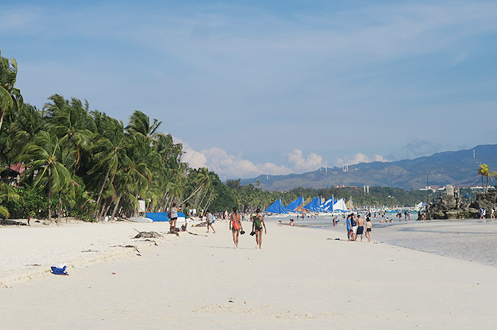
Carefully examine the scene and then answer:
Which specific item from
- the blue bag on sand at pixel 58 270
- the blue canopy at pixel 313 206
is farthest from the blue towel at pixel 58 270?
the blue canopy at pixel 313 206

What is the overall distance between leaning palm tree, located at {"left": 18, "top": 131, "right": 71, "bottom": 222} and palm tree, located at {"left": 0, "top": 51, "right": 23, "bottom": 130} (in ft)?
10.2

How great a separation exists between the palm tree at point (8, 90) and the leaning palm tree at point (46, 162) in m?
3.12

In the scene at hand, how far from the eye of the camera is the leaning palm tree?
3362 centimetres

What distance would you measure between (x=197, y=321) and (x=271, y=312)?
1.33 m

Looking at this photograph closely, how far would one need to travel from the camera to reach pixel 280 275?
11242 mm

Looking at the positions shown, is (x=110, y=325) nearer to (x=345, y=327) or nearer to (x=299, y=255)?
(x=345, y=327)

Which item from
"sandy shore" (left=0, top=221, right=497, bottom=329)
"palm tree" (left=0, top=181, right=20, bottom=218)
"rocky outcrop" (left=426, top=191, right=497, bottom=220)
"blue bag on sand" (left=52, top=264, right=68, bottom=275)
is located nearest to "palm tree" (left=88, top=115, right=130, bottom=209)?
"palm tree" (left=0, top=181, right=20, bottom=218)

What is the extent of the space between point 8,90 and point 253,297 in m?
30.1

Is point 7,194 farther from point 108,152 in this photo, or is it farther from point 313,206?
point 313,206

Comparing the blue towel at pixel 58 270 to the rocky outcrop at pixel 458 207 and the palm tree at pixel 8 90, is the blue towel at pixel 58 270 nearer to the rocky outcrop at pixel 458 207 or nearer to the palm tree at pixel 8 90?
the palm tree at pixel 8 90

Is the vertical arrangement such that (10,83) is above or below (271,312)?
above

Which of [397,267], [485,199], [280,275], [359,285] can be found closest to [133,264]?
[280,275]

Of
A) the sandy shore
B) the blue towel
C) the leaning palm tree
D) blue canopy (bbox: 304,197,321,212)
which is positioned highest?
the leaning palm tree

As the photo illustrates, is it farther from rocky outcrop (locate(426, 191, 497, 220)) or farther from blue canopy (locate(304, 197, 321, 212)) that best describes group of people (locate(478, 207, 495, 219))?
blue canopy (locate(304, 197, 321, 212))
